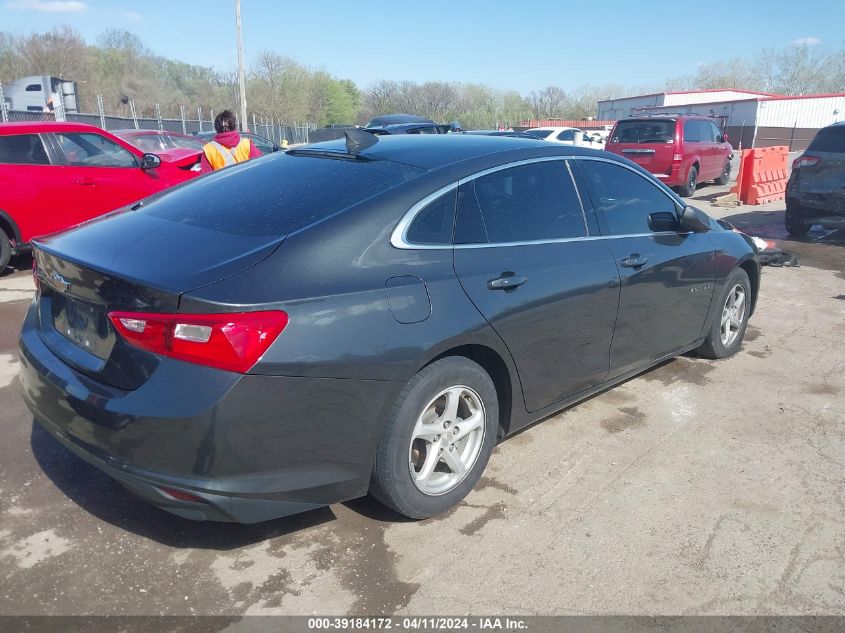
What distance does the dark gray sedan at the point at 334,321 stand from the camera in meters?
2.49

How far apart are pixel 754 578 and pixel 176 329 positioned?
2.48 m

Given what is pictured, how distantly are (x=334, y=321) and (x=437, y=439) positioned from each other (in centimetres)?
85

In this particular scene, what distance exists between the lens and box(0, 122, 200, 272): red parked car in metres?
7.66

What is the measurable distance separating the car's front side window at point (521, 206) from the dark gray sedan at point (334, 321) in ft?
0.04

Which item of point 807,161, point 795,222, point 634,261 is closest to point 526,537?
point 634,261

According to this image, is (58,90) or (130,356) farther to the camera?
(58,90)

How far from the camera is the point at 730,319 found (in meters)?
5.35

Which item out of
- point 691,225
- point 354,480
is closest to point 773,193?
point 691,225

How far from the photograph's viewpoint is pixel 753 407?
14.9 feet

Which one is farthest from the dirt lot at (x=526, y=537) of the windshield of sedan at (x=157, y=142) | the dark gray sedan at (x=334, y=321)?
the windshield of sedan at (x=157, y=142)

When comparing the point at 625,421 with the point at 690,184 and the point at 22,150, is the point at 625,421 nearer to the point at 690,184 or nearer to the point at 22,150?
the point at 22,150

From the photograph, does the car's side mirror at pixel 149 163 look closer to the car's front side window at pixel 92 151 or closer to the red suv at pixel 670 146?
the car's front side window at pixel 92 151

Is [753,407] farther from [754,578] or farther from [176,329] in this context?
[176,329]

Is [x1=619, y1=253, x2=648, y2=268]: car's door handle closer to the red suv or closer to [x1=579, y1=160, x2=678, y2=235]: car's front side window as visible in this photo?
[x1=579, y1=160, x2=678, y2=235]: car's front side window
